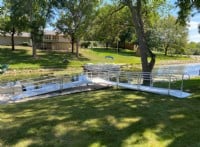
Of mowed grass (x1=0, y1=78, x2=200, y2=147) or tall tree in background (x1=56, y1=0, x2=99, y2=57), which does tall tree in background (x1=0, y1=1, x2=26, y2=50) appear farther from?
mowed grass (x1=0, y1=78, x2=200, y2=147)

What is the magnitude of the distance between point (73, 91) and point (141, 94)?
426 centimetres

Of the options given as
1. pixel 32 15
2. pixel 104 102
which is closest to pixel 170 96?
pixel 104 102

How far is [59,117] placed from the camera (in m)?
8.76

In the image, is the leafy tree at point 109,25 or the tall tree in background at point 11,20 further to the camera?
the tall tree in background at point 11,20

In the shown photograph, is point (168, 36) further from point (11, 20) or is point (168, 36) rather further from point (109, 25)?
point (109, 25)

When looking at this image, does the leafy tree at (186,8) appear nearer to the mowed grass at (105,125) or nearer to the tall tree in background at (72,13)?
the mowed grass at (105,125)

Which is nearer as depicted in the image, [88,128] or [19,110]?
[88,128]

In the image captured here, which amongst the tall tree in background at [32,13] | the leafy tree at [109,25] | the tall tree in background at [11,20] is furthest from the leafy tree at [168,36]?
the leafy tree at [109,25]

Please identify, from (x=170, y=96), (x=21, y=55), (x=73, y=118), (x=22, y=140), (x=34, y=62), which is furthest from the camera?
(x=21, y=55)

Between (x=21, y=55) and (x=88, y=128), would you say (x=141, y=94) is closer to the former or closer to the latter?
(x=88, y=128)

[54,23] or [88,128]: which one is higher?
[54,23]

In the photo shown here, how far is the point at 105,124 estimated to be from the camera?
8.23 meters

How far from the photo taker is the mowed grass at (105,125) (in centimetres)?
715

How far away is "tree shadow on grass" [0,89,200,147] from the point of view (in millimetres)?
7191
